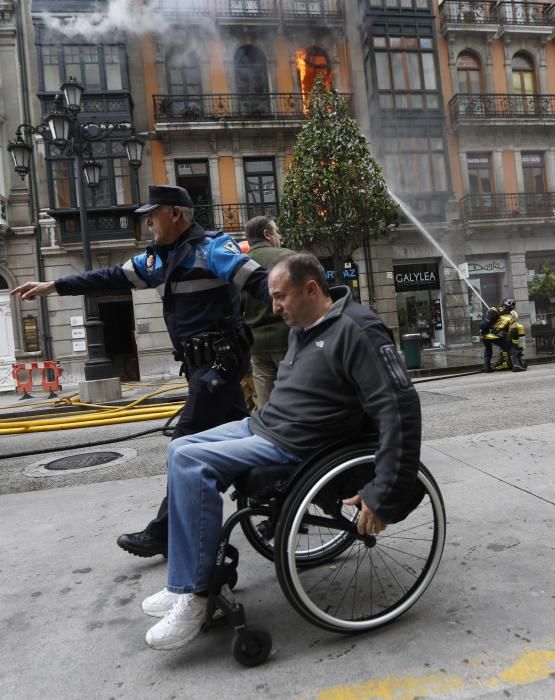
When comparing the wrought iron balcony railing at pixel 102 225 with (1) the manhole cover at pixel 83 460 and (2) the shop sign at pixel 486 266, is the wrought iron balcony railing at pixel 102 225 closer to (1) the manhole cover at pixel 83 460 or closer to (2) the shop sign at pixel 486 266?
(2) the shop sign at pixel 486 266

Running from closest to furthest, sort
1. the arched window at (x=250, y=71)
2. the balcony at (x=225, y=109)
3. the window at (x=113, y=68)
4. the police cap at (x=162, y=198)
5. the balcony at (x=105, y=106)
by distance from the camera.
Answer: the police cap at (x=162, y=198) < the balcony at (x=105, y=106) < the window at (x=113, y=68) < the balcony at (x=225, y=109) < the arched window at (x=250, y=71)

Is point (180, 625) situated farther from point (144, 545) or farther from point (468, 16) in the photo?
point (468, 16)

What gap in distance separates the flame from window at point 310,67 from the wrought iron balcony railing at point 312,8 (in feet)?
3.79

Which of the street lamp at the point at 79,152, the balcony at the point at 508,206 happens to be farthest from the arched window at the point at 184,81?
the balcony at the point at 508,206

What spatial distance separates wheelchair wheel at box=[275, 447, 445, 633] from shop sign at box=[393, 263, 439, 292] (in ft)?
60.5

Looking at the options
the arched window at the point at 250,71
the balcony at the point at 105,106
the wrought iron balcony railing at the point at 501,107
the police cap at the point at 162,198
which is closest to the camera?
the police cap at the point at 162,198

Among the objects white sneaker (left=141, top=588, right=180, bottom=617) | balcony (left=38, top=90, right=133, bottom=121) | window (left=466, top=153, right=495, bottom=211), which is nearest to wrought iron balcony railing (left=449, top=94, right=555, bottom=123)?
window (left=466, top=153, right=495, bottom=211)

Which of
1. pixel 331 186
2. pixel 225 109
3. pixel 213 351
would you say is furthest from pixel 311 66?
pixel 213 351

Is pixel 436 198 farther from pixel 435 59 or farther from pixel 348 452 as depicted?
pixel 348 452

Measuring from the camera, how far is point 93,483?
179 inches

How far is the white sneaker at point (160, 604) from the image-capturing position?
207 cm

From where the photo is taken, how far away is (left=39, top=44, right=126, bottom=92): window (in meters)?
17.9

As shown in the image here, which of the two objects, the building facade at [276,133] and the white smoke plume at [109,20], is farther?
the building facade at [276,133]

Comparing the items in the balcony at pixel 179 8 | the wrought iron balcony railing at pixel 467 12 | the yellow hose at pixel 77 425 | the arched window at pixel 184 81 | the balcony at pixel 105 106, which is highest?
the wrought iron balcony railing at pixel 467 12
